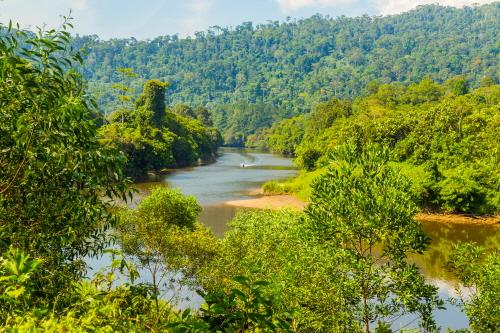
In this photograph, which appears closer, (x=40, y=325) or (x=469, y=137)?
(x=40, y=325)

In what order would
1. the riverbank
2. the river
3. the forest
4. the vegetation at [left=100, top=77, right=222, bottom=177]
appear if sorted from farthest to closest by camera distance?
the vegetation at [left=100, top=77, right=222, bottom=177], the riverbank, the river, the forest

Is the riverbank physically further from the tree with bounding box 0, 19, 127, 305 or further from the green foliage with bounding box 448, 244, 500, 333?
the tree with bounding box 0, 19, 127, 305

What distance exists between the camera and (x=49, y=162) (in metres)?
8.84

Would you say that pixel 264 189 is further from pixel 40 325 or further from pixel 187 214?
pixel 40 325

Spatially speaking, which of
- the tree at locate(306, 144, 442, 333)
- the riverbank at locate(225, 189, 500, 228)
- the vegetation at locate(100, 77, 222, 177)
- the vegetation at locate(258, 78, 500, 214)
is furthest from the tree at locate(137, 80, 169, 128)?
the tree at locate(306, 144, 442, 333)

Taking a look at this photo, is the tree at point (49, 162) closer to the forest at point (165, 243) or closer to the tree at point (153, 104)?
the forest at point (165, 243)

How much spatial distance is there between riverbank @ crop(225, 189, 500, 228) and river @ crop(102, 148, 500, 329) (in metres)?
1.65

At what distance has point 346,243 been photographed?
18.9m

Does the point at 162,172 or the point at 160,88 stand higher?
the point at 160,88

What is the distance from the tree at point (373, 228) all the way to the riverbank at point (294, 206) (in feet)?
101

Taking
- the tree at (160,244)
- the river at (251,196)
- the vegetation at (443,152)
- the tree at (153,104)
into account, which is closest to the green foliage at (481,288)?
the river at (251,196)

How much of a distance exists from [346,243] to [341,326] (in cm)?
317

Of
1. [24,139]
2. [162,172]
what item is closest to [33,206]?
[24,139]

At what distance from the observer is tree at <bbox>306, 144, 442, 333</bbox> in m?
16.9
